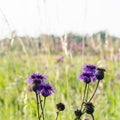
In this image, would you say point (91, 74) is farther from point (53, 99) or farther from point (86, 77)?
point (53, 99)

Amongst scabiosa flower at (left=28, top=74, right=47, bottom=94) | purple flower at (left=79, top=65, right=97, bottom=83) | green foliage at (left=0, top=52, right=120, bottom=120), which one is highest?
purple flower at (left=79, top=65, right=97, bottom=83)

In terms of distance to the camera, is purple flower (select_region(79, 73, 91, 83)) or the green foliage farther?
the green foliage

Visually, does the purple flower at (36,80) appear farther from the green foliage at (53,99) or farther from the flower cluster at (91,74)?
the green foliage at (53,99)

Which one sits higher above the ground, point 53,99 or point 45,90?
point 45,90

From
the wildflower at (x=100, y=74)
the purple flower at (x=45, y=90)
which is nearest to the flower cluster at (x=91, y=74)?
the wildflower at (x=100, y=74)

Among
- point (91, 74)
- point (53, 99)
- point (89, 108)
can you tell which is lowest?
point (53, 99)

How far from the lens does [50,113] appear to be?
2939mm

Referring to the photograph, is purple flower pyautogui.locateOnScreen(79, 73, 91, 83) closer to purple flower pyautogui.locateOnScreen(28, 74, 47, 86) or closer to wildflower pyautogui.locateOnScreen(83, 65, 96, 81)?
wildflower pyautogui.locateOnScreen(83, 65, 96, 81)

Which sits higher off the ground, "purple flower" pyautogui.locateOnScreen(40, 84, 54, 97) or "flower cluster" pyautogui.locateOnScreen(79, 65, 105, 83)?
"flower cluster" pyautogui.locateOnScreen(79, 65, 105, 83)

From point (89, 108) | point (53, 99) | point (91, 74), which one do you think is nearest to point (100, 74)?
point (91, 74)

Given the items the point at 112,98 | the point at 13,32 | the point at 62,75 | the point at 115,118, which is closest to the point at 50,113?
the point at 115,118

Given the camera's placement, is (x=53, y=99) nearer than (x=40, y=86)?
No

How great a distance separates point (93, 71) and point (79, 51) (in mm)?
5935

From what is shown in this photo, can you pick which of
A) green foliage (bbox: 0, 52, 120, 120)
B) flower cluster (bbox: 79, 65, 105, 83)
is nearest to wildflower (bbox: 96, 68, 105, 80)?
flower cluster (bbox: 79, 65, 105, 83)
